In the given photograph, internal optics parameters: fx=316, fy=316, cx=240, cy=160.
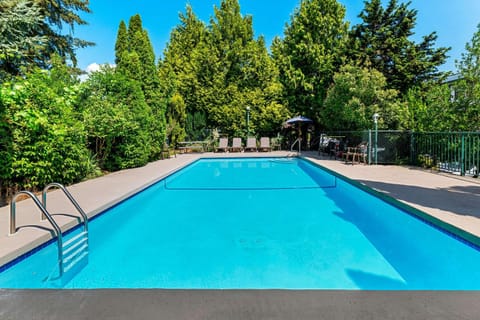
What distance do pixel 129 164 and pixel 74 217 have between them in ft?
20.6

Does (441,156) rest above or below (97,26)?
below

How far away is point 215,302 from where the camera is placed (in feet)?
7.65

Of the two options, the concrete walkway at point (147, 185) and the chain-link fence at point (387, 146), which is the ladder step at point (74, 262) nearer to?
the concrete walkway at point (147, 185)

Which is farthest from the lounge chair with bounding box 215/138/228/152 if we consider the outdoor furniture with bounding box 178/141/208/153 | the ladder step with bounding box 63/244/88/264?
the ladder step with bounding box 63/244/88/264

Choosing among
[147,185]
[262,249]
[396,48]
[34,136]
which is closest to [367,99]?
[396,48]

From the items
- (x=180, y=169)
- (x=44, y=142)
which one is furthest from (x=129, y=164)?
(x=44, y=142)

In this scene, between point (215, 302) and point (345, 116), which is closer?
point (215, 302)

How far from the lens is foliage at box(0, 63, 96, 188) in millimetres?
5734

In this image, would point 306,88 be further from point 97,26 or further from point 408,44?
point 97,26

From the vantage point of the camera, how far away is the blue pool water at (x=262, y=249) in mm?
3314

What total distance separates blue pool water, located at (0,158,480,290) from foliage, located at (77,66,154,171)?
307 cm

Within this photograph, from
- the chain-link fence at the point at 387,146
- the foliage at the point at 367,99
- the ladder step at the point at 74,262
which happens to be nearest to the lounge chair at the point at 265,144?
the foliage at the point at 367,99

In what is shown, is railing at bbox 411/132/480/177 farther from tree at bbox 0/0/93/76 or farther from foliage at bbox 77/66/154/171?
tree at bbox 0/0/93/76

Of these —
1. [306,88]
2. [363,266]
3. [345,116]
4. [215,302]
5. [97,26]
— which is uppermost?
[97,26]
